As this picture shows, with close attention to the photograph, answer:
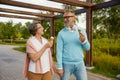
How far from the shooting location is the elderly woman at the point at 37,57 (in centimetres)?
313

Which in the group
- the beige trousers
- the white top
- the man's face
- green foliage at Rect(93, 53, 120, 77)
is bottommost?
green foliage at Rect(93, 53, 120, 77)

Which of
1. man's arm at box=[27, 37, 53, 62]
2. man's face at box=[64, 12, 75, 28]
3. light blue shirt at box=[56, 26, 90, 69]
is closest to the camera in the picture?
man's arm at box=[27, 37, 53, 62]

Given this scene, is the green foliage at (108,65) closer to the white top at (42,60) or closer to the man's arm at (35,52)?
the white top at (42,60)

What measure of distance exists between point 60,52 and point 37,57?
405 millimetres

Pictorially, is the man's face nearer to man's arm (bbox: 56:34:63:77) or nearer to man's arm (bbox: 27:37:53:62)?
man's arm (bbox: 56:34:63:77)

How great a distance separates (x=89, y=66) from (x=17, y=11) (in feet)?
13.8

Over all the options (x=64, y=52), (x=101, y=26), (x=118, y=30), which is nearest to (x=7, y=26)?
(x=101, y=26)

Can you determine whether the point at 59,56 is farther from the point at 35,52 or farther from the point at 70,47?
the point at 35,52

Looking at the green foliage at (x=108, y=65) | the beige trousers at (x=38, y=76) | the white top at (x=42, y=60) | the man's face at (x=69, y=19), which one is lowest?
the green foliage at (x=108, y=65)

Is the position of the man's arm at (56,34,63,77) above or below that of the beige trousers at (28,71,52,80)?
above

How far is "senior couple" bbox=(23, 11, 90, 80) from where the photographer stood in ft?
10.3

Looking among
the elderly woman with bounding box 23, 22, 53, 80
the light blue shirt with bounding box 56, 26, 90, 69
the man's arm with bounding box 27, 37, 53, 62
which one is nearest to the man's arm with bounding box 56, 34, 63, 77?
the light blue shirt with bounding box 56, 26, 90, 69

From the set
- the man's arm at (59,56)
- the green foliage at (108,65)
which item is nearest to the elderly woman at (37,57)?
the man's arm at (59,56)

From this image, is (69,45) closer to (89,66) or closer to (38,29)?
(38,29)
